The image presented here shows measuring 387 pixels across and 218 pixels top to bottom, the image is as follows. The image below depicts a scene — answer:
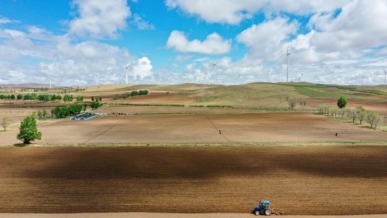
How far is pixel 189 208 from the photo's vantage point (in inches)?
986

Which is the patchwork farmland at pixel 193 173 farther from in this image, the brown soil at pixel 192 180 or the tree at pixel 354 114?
the tree at pixel 354 114

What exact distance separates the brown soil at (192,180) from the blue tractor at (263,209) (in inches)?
47.6

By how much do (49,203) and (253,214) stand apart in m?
23.0

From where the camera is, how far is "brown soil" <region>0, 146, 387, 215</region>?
25.5 meters

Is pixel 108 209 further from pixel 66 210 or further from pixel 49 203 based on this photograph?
pixel 49 203

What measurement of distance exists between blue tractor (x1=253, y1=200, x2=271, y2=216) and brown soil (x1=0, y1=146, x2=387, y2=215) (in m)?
1.21

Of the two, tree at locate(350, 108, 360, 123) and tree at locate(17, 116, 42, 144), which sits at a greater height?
tree at locate(350, 108, 360, 123)

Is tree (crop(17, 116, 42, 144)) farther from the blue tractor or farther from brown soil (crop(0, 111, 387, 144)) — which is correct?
the blue tractor

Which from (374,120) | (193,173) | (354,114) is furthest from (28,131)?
(354,114)

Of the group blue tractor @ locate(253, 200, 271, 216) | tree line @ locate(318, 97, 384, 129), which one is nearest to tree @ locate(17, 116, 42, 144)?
blue tractor @ locate(253, 200, 271, 216)

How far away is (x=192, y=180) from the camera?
31906mm

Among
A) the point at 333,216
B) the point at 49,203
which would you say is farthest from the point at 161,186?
the point at 333,216

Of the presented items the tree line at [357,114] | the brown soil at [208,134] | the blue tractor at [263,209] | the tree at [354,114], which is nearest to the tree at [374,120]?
the tree line at [357,114]

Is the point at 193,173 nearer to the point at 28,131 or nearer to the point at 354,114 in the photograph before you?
the point at 28,131
